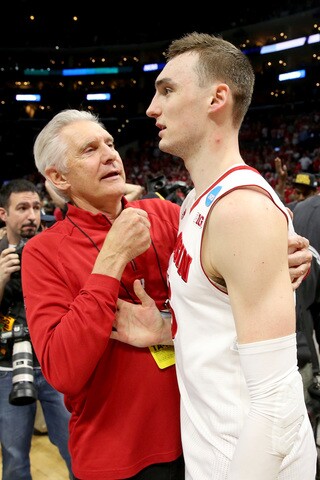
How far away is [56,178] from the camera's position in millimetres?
1545

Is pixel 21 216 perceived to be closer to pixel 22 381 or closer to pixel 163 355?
pixel 22 381

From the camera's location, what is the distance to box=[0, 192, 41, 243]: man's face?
276 centimetres

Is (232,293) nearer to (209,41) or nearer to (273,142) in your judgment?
(209,41)

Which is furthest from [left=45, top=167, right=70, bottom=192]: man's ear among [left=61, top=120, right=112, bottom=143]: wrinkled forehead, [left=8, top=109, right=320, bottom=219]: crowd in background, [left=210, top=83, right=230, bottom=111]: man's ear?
[left=8, top=109, right=320, bottom=219]: crowd in background

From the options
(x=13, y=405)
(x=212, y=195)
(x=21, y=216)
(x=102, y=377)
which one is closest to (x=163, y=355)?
(x=102, y=377)

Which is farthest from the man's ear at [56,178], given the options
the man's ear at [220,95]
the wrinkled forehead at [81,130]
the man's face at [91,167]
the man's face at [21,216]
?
the man's face at [21,216]

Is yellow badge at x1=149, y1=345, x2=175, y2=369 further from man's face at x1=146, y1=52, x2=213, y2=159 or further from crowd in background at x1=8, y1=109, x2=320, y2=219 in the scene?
crowd in background at x1=8, y1=109, x2=320, y2=219

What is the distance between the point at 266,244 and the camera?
924 millimetres

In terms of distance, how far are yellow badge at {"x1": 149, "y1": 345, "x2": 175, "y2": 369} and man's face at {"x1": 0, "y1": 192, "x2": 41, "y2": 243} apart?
5.17 ft

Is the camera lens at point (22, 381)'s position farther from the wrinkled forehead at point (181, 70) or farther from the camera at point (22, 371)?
the wrinkled forehead at point (181, 70)

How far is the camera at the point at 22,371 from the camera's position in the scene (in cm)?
185

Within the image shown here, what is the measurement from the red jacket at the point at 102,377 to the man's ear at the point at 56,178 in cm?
16

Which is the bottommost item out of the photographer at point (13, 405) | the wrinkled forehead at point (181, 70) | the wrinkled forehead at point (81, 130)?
the photographer at point (13, 405)

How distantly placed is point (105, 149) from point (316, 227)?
141cm
